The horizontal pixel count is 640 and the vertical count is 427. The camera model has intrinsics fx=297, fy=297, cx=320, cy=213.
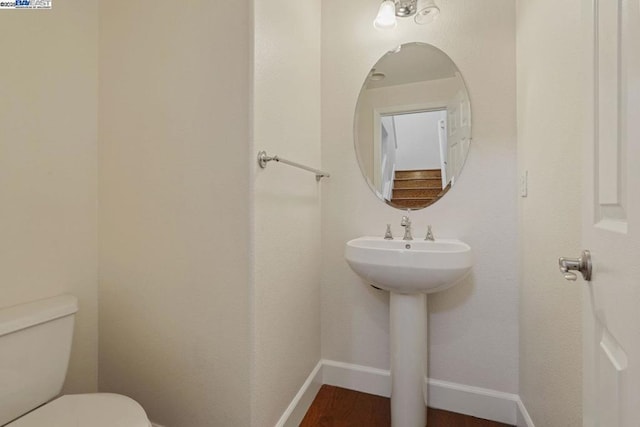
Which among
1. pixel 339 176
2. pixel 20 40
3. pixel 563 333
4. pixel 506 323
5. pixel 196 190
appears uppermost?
pixel 20 40

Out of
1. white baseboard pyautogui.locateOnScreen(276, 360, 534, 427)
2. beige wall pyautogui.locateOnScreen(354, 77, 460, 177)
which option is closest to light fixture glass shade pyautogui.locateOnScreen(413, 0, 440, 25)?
beige wall pyautogui.locateOnScreen(354, 77, 460, 177)

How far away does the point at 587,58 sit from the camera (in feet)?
2.05

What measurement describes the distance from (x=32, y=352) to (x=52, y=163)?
73 centimetres

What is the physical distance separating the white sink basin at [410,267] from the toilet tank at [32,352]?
3.81ft

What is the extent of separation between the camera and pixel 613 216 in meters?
0.54

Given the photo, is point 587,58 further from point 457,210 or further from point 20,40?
point 20,40

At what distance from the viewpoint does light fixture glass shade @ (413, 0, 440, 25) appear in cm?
149

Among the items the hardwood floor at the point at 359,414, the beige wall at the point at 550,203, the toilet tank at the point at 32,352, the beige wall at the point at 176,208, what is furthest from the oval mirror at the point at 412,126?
the toilet tank at the point at 32,352

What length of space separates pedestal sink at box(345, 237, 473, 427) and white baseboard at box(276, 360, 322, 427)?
44cm

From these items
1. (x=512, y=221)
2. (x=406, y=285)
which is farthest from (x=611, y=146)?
(x=512, y=221)

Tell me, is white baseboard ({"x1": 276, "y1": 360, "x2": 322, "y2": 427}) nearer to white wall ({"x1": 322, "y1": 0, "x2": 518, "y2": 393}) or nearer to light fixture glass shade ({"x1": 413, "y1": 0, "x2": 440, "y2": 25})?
white wall ({"x1": 322, "y1": 0, "x2": 518, "y2": 393})

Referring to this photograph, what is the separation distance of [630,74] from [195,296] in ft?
4.54

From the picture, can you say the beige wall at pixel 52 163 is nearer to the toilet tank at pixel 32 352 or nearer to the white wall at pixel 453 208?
the toilet tank at pixel 32 352

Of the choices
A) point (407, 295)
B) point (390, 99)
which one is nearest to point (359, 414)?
point (407, 295)
